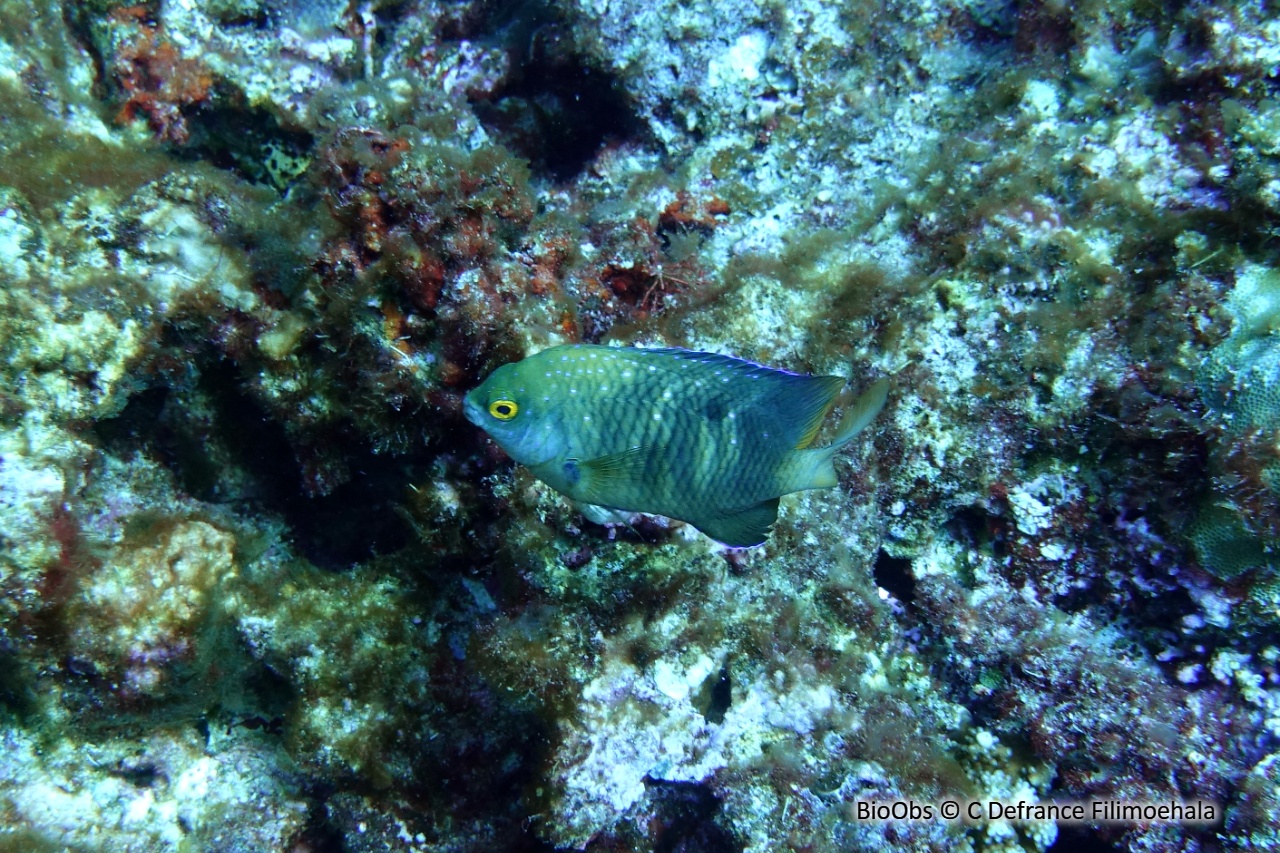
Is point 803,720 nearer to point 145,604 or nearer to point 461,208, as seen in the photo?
point 461,208

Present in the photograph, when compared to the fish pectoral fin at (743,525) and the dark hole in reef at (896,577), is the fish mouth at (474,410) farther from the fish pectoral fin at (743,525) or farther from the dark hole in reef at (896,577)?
the dark hole in reef at (896,577)

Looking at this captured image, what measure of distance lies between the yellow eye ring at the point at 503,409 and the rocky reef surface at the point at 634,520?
2.76ft

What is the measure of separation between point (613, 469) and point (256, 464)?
3.39 meters

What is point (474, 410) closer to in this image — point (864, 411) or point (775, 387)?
point (775, 387)

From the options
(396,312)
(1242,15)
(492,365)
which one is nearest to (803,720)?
(492,365)

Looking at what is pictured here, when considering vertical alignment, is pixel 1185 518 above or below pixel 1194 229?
below

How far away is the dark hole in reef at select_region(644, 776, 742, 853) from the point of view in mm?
3732

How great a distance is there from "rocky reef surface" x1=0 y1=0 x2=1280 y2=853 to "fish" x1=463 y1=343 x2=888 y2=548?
2.75ft

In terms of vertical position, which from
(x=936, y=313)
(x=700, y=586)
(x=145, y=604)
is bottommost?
(x=145, y=604)

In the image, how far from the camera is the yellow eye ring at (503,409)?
251 cm

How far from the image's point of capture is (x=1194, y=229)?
359cm

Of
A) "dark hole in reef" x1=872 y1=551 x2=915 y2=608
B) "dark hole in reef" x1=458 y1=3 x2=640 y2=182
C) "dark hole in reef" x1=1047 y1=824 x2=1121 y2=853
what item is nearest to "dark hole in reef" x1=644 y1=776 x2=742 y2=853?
"dark hole in reef" x1=872 y1=551 x2=915 y2=608

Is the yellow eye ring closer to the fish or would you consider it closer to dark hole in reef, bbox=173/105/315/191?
the fish

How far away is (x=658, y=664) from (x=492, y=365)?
1.95 metres
